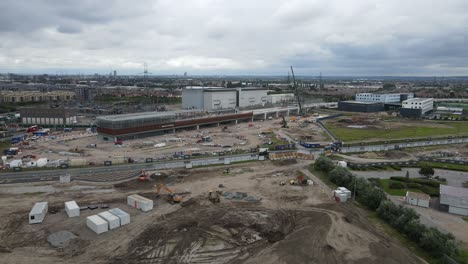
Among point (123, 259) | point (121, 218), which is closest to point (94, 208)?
point (121, 218)

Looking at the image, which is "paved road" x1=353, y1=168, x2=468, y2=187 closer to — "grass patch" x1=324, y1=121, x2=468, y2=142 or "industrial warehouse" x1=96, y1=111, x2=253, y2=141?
"grass patch" x1=324, y1=121, x2=468, y2=142

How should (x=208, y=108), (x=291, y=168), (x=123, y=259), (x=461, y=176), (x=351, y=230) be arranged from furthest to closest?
(x=208, y=108) < (x=291, y=168) < (x=461, y=176) < (x=351, y=230) < (x=123, y=259)

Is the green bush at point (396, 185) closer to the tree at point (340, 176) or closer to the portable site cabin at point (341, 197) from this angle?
the tree at point (340, 176)

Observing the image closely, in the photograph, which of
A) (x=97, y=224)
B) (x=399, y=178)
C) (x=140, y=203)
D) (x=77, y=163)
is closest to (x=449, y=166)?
(x=399, y=178)

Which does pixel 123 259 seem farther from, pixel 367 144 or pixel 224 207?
pixel 367 144

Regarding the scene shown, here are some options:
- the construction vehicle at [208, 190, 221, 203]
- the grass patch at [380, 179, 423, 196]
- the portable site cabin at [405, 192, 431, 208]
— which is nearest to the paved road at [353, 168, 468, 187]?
the grass patch at [380, 179, 423, 196]

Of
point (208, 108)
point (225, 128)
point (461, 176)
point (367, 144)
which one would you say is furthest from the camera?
point (208, 108)
